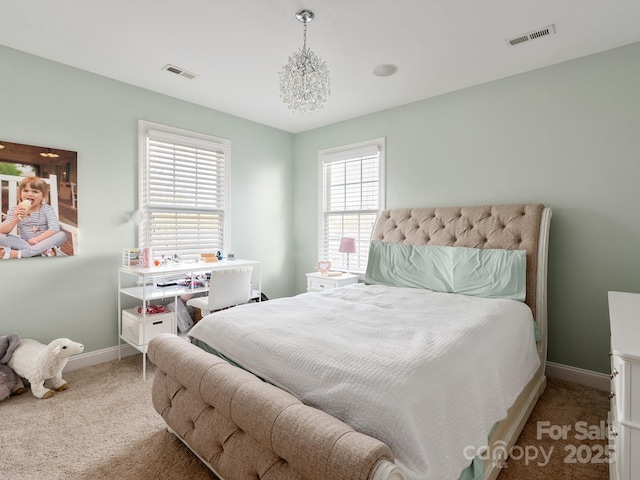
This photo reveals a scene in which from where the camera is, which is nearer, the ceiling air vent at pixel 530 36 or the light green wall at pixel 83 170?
the ceiling air vent at pixel 530 36

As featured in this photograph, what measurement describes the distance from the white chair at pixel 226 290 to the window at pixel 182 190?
79cm

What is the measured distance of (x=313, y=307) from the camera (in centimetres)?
223

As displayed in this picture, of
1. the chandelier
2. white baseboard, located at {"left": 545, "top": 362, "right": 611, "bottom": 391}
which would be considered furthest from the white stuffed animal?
white baseboard, located at {"left": 545, "top": 362, "right": 611, "bottom": 391}

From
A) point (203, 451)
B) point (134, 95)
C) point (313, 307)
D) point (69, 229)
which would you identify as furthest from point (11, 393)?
point (134, 95)

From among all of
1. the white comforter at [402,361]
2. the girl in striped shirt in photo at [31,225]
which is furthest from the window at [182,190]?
the white comforter at [402,361]

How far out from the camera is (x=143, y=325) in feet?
9.21

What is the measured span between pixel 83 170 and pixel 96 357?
5.39 feet

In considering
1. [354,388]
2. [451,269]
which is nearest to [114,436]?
[354,388]

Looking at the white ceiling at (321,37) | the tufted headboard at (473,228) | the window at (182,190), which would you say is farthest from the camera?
the window at (182,190)

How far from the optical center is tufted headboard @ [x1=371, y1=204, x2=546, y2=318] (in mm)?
2645

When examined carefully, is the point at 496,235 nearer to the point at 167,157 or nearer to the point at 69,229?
the point at 167,157

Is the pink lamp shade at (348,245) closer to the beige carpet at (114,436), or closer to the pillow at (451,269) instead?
the pillow at (451,269)

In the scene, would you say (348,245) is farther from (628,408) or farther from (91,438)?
(628,408)

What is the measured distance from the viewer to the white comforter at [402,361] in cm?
113
